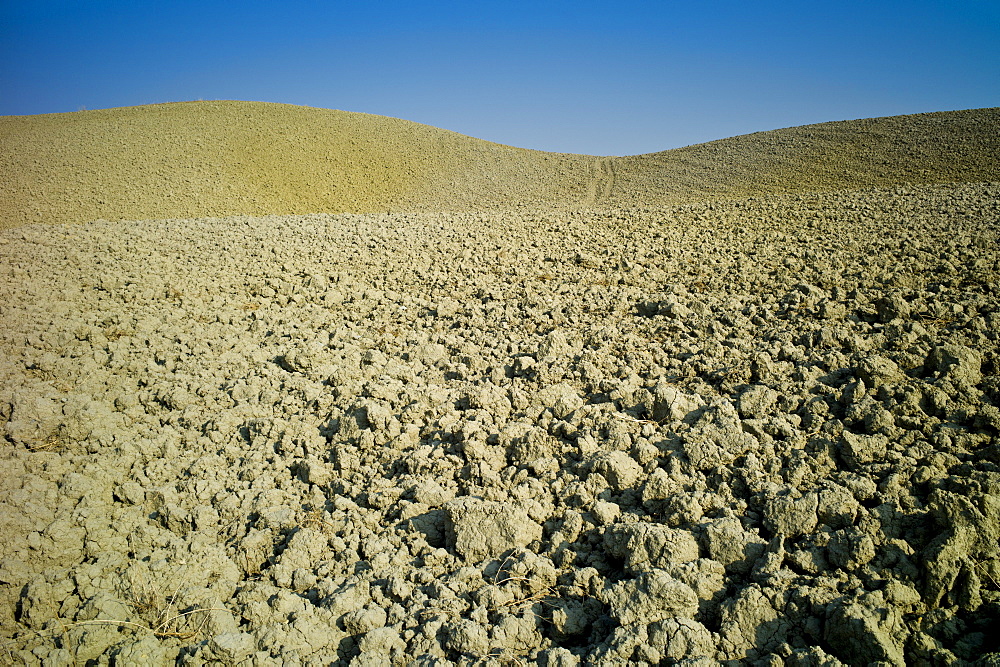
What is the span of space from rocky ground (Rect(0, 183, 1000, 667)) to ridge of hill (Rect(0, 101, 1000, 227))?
15456 millimetres

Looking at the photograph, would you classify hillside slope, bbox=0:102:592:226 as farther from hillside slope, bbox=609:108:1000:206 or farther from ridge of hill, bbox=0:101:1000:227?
hillside slope, bbox=609:108:1000:206

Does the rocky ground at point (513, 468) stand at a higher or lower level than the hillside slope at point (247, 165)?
lower

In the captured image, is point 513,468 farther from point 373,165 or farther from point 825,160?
point 373,165

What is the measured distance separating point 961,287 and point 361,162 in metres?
24.6

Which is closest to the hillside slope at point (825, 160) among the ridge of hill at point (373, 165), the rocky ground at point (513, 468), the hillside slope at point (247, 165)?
the ridge of hill at point (373, 165)

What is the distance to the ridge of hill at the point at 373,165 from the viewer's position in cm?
1954

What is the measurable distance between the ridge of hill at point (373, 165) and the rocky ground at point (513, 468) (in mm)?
15456

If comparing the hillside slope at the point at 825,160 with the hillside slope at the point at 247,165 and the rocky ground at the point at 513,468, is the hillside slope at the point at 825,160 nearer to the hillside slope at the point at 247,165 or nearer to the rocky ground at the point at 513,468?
the hillside slope at the point at 247,165

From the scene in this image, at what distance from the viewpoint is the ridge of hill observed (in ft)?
64.1

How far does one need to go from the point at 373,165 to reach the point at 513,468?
24.8m

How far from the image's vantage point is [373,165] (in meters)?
25.4

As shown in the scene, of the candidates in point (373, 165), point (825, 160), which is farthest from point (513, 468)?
point (373, 165)

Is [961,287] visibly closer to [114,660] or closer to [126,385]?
[114,660]

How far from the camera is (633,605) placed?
214 centimetres
